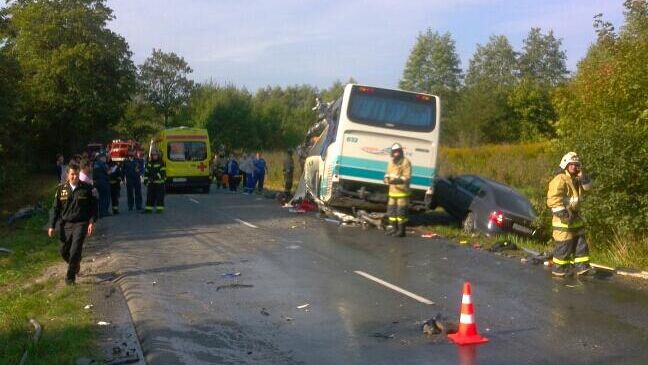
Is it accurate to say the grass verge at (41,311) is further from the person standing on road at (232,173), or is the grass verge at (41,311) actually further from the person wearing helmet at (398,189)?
the person standing on road at (232,173)

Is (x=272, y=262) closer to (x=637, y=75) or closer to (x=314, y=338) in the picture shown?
(x=314, y=338)

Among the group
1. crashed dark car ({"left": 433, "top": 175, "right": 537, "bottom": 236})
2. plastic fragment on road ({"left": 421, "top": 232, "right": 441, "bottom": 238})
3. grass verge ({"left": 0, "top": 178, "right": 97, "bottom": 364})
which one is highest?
crashed dark car ({"left": 433, "top": 175, "right": 537, "bottom": 236})

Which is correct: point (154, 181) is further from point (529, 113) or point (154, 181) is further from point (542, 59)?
point (542, 59)

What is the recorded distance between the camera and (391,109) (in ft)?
60.3

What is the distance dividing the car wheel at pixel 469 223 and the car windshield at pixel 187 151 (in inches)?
623

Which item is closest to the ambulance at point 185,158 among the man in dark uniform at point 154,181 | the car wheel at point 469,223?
the man in dark uniform at point 154,181

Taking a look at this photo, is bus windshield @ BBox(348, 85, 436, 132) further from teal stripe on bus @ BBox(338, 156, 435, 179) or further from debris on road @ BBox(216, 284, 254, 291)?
debris on road @ BBox(216, 284, 254, 291)

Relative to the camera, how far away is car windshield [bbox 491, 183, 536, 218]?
1759 cm

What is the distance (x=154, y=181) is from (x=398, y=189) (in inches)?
294

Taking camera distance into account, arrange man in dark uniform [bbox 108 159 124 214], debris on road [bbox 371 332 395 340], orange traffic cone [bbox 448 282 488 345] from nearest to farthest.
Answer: orange traffic cone [bbox 448 282 488 345] → debris on road [bbox 371 332 395 340] → man in dark uniform [bbox 108 159 124 214]

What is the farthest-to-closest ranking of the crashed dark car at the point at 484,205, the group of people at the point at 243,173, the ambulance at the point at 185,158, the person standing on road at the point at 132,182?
the group of people at the point at 243,173, the ambulance at the point at 185,158, the person standing on road at the point at 132,182, the crashed dark car at the point at 484,205

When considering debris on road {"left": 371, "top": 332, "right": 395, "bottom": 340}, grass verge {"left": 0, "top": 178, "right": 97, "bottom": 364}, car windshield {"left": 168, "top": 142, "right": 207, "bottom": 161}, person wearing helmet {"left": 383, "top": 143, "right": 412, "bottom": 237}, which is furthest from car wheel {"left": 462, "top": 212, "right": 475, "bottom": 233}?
car windshield {"left": 168, "top": 142, "right": 207, "bottom": 161}

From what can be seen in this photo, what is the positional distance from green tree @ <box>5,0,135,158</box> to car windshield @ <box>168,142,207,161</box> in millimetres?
17137

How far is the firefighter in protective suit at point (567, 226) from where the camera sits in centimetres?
1152
